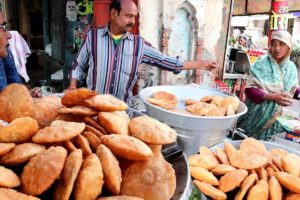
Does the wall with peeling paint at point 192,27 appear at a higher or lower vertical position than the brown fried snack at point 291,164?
higher

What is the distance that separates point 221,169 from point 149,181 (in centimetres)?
60

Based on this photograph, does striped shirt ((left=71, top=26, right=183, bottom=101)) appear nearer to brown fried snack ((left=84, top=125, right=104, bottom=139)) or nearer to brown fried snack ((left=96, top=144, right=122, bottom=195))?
brown fried snack ((left=84, top=125, right=104, bottom=139))

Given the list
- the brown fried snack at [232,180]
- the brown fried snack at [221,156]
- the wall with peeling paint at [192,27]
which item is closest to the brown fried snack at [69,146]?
the brown fried snack at [232,180]

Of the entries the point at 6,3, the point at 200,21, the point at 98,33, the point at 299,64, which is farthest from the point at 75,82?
the point at 299,64

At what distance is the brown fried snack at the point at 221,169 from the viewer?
1.37m

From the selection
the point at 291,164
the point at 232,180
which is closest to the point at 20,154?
the point at 232,180

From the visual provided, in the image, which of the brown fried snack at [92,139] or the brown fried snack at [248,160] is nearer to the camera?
the brown fried snack at [92,139]

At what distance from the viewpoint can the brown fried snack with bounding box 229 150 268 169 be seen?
136 cm


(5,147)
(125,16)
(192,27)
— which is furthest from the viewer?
(192,27)

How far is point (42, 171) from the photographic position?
2.62 ft

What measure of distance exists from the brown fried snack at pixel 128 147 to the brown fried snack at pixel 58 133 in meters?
0.10

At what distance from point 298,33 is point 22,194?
56.7 ft

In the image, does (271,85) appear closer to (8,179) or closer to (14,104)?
(14,104)

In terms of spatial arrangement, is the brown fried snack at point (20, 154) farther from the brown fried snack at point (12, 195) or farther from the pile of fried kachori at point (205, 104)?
the pile of fried kachori at point (205, 104)
